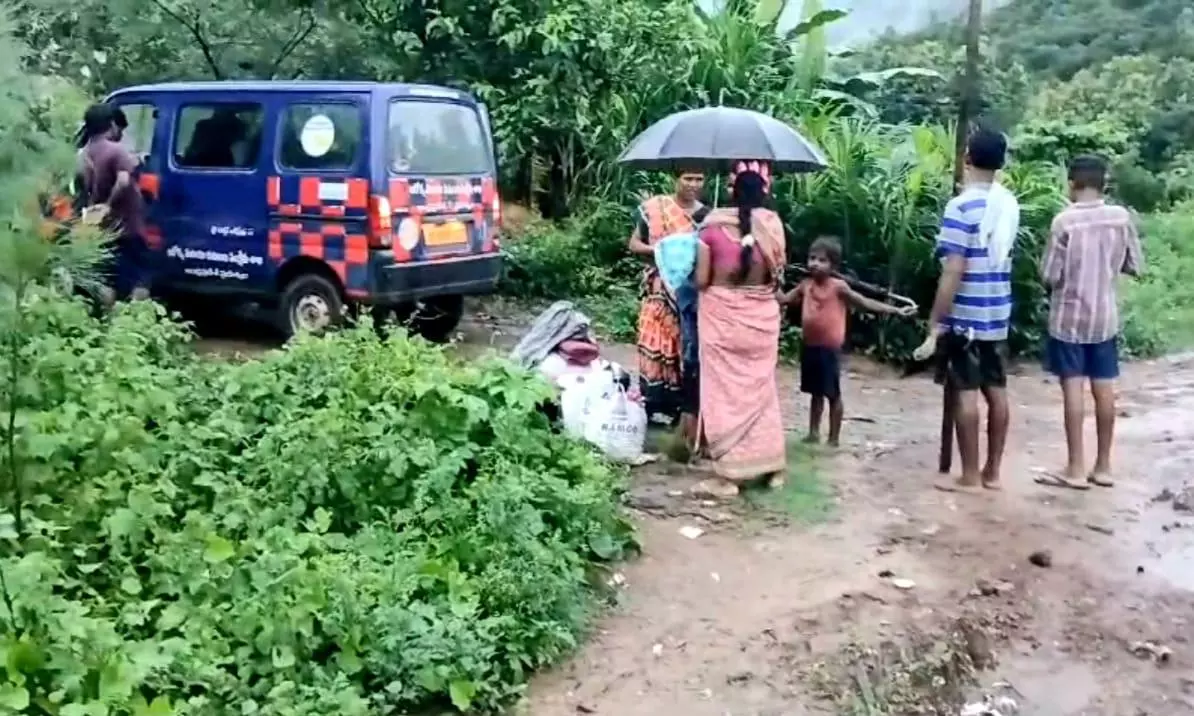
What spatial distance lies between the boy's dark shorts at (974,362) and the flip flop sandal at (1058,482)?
66 cm

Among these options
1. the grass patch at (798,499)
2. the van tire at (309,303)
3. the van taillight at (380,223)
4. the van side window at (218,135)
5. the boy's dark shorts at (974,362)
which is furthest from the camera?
the van side window at (218,135)

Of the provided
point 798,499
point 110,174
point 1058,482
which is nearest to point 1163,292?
point 1058,482

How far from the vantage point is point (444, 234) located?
9188mm

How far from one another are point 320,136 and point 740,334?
12.1 feet

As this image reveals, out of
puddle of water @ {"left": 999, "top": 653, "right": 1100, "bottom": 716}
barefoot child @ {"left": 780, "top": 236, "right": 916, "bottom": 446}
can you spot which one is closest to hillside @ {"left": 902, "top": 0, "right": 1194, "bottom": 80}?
barefoot child @ {"left": 780, "top": 236, "right": 916, "bottom": 446}

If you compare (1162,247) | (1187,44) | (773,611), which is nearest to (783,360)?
(773,611)

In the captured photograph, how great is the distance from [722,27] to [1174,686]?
9.26 m

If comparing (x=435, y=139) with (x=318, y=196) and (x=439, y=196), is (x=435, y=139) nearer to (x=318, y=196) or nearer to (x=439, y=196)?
(x=439, y=196)

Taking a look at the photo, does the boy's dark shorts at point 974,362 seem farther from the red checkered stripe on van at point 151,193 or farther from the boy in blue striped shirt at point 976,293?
the red checkered stripe on van at point 151,193

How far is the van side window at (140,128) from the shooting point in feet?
31.2

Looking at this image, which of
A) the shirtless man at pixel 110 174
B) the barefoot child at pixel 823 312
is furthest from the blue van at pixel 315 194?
the barefoot child at pixel 823 312

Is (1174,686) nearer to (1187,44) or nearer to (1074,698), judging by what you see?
(1074,698)

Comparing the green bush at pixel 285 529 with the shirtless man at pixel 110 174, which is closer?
the green bush at pixel 285 529

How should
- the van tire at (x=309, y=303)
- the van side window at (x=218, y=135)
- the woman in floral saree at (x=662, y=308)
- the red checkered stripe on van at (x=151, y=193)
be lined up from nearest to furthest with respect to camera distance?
the woman in floral saree at (x=662, y=308) < the van tire at (x=309, y=303) < the van side window at (x=218, y=135) < the red checkered stripe on van at (x=151, y=193)
